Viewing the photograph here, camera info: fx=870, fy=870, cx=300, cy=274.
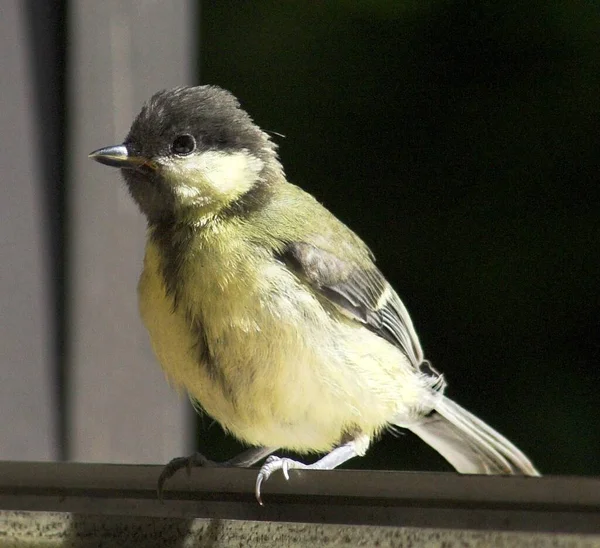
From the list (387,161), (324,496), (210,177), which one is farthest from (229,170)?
(387,161)

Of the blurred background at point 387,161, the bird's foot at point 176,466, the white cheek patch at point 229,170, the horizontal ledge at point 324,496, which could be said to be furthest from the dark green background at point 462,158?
the horizontal ledge at point 324,496

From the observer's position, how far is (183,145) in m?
0.97

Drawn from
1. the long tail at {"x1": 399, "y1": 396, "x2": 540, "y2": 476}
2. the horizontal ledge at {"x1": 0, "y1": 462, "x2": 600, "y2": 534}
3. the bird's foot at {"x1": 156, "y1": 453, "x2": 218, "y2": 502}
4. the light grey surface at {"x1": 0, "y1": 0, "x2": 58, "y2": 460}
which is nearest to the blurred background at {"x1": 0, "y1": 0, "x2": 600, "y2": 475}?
the light grey surface at {"x1": 0, "y1": 0, "x2": 58, "y2": 460}

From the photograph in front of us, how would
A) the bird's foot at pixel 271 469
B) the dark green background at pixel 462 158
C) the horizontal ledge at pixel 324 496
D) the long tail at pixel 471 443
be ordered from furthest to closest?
the dark green background at pixel 462 158 → the long tail at pixel 471 443 → the bird's foot at pixel 271 469 → the horizontal ledge at pixel 324 496

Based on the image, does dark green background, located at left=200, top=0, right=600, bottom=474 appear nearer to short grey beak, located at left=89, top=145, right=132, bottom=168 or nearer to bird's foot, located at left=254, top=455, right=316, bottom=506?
short grey beak, located at left=89, top=145, right=132, bottom=168

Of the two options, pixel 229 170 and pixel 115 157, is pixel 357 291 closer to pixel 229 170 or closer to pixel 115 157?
pixel 229 170

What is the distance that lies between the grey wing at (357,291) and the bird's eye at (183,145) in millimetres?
158

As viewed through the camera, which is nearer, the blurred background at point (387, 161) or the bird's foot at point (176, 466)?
the bird's foot at point (176, 466)

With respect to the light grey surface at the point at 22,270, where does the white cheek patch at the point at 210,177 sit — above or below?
above

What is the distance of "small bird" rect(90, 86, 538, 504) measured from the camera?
34.9 inches

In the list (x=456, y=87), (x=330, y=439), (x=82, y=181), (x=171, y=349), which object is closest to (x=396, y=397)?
(x=330, y=439)

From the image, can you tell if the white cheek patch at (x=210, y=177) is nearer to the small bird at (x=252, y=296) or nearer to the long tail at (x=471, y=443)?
the small bird at (x=252, y=296)

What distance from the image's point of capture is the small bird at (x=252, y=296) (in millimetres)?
887

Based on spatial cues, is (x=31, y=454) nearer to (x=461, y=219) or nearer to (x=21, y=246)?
(x=21, y=246)
